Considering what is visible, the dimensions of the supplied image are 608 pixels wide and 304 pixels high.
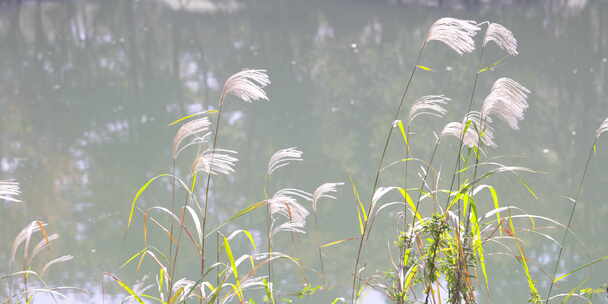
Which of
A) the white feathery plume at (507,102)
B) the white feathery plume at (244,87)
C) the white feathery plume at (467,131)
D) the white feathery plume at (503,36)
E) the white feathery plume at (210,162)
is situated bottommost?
the white feathery plume at (210,162)

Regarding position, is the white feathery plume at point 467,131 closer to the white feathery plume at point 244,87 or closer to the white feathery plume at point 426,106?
the white feathery plume at point 426,106

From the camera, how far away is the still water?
167 inches

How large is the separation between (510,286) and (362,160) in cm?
217

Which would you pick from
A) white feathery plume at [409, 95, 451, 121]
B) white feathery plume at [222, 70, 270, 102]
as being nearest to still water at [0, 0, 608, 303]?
white feathery plume at [409, 95, 451, 121]

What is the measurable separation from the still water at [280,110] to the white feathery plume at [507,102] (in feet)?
1.38

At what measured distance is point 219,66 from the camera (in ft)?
28.7

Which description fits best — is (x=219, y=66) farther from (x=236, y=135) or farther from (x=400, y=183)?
(x=400, y=183)

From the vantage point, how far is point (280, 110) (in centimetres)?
700

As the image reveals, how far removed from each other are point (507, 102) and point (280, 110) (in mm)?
5470

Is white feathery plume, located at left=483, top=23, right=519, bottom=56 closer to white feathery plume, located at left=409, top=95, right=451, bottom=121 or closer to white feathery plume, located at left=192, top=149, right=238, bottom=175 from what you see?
white feathery plume, located at left=409, top=95, right=451, bottom=121

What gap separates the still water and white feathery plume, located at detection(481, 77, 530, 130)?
0.42m

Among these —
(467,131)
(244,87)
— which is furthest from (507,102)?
(244,87)

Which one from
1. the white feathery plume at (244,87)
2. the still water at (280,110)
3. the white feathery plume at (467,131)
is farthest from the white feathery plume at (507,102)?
the white feathery plume at (244,87)

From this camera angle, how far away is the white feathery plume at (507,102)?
5.23 feet
